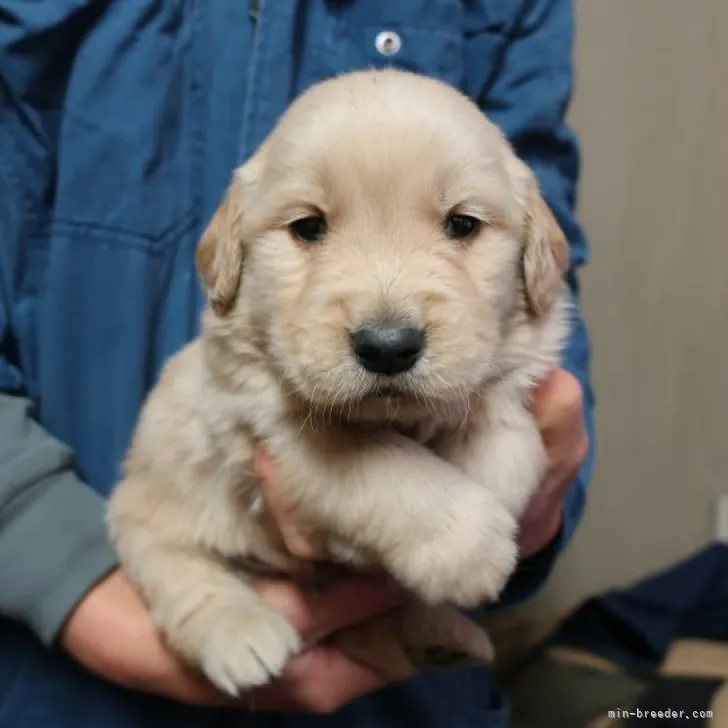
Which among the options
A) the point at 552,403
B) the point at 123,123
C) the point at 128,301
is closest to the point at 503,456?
the point at 552,403

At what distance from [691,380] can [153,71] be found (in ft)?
7.36

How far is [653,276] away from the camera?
306 cm

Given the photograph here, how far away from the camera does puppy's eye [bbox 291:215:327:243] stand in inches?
52.9

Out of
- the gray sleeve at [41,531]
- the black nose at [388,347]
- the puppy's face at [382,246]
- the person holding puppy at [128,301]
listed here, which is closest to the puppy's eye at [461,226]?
the puppy's face at [382,246]

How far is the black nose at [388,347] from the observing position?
1.14m

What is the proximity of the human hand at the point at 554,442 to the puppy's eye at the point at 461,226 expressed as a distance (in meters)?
0.33

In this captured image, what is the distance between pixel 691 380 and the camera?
10.4 feet

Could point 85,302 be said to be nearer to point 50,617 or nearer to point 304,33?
point 50,617

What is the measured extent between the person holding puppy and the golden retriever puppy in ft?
0.34

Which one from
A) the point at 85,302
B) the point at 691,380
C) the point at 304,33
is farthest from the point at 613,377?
the point at 85,302

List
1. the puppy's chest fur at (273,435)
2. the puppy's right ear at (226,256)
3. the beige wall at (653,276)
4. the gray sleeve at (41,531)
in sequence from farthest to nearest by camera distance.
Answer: the beige wall at (653,276), the gray sleeve at (41,531), the puppy's right ear at (226,256), the puppy's chest fur at (273,435)

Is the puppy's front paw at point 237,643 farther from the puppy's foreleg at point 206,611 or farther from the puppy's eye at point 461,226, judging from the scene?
the puppy's eye at point 461,226

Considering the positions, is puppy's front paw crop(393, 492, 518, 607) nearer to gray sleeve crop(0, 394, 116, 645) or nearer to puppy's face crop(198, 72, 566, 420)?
puppy's face crop(198, 72, 566, 420)

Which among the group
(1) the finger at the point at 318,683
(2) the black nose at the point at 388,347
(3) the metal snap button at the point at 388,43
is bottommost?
(1) the finger at the point at 318,683
